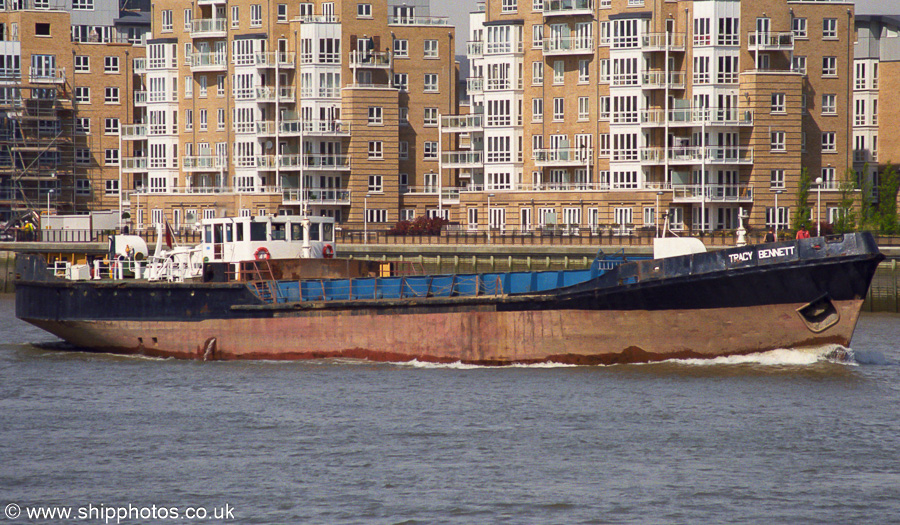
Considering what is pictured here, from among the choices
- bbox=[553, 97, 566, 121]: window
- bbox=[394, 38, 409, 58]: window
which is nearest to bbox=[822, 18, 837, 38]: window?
bbox=[553, 97, 566, 121]: window

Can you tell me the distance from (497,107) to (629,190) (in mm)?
14086

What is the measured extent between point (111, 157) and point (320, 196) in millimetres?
25286

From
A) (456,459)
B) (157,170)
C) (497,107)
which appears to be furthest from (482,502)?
(157,170)

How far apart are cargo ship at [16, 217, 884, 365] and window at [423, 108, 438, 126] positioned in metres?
58.0

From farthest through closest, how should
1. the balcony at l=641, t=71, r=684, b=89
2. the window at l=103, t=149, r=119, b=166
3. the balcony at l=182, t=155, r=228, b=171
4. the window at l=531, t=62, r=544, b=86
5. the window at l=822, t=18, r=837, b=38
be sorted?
1. the window at l=103, t=149, r=119, b=166
2. the balcony at l=182, t=155, r=228, b=171
3. the window at l=531, t=62, r=544, b=86
4. the window at l=822, t=18, r=837, b=38
5. the balcony at l=641, t=71, r=684, b=89

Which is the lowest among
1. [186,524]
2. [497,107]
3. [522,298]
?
[186,524]

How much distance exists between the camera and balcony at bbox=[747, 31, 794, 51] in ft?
267

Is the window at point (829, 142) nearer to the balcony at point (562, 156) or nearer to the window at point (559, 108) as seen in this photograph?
the balcony at point (562, 156)

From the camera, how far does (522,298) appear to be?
33.7 metres

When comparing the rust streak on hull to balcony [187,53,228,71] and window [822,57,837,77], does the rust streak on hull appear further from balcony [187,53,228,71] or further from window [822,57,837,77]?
balcony [187,53,228,71]

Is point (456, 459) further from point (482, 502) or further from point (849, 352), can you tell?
point (849, 352)

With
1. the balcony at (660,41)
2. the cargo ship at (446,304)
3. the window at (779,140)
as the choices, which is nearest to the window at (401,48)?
the balcony at (660,41)

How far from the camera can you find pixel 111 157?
10594cm

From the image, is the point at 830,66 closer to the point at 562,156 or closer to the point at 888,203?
the point at 888,203
